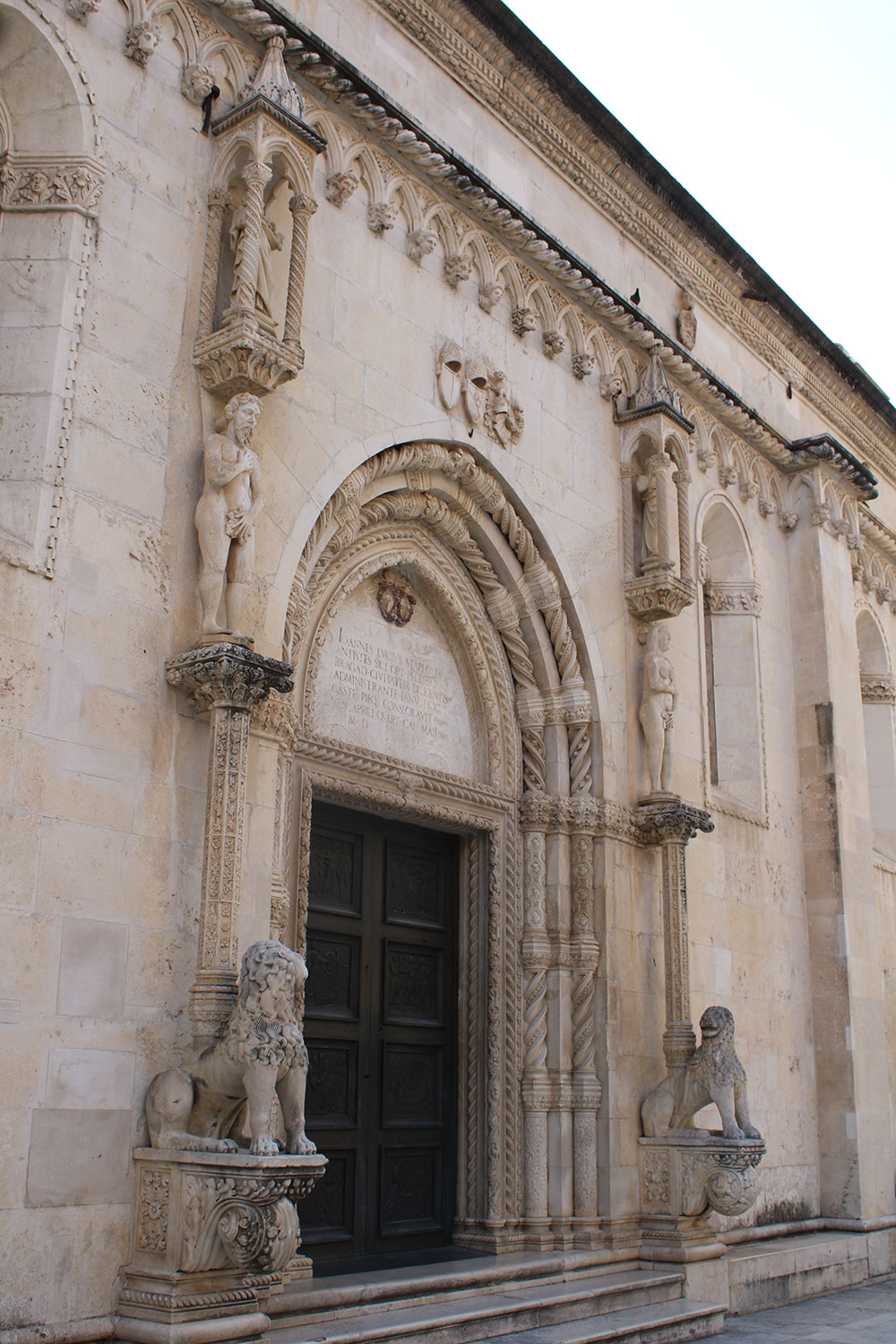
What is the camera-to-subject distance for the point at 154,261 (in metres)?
6.31

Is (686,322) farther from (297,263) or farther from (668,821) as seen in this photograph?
(297,263)

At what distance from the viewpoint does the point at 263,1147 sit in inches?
205

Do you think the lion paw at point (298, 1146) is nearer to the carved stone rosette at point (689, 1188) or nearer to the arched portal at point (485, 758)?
the arched portal at point (485, 758)

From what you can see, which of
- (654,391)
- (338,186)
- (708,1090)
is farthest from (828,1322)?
(338,186)

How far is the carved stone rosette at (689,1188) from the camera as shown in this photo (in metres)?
8.02

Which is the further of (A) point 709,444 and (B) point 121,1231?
(A) point 709,444

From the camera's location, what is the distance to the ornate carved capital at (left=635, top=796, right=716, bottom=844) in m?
8.73

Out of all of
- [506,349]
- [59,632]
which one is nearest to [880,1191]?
[506,349]

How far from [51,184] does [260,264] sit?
40.7 inches

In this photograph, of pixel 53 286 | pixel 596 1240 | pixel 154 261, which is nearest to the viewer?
pixel 53 286

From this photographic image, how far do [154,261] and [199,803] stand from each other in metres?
2.62

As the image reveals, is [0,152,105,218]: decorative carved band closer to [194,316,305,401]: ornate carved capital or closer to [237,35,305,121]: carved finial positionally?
[194,316,305,401]: ornate carved capital

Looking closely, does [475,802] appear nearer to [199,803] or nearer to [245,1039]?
[199,803]

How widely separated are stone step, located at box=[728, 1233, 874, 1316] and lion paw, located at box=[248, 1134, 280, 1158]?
4645mm
